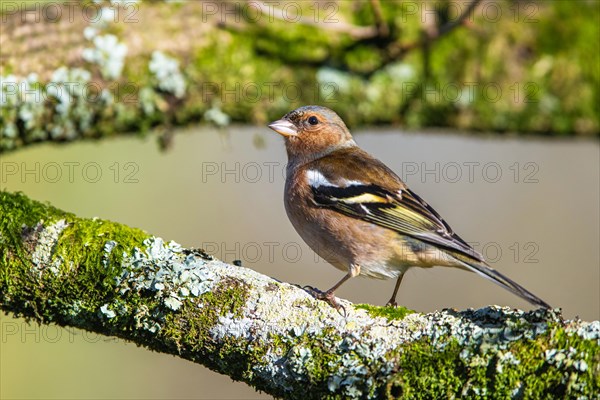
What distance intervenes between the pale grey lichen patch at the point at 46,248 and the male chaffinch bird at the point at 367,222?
1636 mm

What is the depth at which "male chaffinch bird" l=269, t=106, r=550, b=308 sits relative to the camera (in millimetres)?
4242

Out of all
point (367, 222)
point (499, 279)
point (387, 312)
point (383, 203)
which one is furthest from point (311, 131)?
point (387, 312)

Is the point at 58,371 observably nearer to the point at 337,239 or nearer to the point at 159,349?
the point at 337,239

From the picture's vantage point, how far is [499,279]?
362 centimetres

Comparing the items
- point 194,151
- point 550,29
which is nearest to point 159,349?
point 550,29

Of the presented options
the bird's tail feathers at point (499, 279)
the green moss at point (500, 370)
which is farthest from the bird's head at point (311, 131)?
the green moss at point (500, 370)

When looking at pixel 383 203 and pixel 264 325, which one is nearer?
pixel 264 325

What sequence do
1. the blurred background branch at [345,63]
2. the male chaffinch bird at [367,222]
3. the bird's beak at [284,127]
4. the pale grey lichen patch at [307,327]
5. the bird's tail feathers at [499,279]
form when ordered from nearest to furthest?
the pale grey lichen patch at [307,327]
the bird's tail feathers at [499,279]
the male chaffinch bird at [367,222]
the blurred background branch at [345,63]
the bird's beak at [284,127]

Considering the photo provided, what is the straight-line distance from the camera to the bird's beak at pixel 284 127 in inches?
206

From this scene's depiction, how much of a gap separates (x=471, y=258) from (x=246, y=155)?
16.5ft

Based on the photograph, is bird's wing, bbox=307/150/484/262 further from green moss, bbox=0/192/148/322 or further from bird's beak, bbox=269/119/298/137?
green moss, bbox=0/192/148/322

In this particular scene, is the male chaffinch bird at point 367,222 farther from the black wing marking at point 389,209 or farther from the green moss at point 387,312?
the green moss at point 387,312

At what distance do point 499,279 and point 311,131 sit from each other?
7.27ft

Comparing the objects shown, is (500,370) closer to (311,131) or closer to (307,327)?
(307,327)
